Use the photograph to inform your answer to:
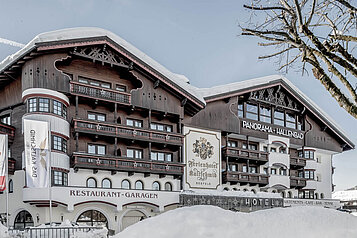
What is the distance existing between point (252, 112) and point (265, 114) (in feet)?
6.26

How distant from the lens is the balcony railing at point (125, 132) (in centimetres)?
2669

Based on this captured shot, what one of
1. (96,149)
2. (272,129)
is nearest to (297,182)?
(272,129)

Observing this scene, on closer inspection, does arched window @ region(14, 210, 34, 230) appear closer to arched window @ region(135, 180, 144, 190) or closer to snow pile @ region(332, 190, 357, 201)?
arched window @ region(135, 180, 144, 190)

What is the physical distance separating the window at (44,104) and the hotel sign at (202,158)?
1214 cm

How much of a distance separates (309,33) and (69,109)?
73.3 feet

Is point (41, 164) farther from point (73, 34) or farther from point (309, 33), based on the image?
point (309, 33)

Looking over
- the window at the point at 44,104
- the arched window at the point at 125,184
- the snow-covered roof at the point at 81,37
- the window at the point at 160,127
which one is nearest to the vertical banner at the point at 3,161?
the window at the point at 44,104

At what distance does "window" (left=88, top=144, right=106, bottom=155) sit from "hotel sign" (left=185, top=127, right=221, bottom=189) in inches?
297

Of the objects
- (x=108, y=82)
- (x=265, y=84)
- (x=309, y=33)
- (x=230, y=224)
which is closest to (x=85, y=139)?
(x=108, y=82)

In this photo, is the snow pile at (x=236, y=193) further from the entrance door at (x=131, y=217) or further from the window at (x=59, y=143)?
the window at (x=59, y=143)

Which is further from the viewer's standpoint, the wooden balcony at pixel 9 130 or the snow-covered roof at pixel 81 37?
the wooden balcony at pixel 9 130

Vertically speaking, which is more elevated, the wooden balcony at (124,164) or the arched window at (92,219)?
the wooden balcony at (124,164)

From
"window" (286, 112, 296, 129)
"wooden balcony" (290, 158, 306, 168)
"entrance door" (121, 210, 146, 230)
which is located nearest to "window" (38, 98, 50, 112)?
"entrance door" (121, 210, 146, 230)

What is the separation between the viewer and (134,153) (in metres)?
30.5
